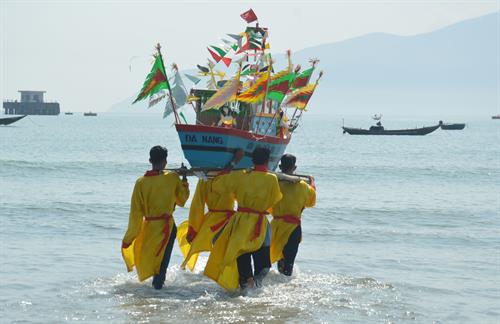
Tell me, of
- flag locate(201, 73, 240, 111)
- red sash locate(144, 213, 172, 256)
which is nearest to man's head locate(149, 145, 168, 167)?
red sash locate(144, 213, 172, 256)

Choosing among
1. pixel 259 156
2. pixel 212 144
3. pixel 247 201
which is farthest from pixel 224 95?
pixel 247 201

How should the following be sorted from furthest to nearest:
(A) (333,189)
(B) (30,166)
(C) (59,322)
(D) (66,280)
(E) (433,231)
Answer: (B) (30,166)
(A) (333,189)
(E) (433,231)
(D) (66,280)
(C) (59,322)

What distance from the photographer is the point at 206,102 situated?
12258mm

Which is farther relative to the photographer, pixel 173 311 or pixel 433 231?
pixel 433 231

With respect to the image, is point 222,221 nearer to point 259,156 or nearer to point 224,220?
point 224,220

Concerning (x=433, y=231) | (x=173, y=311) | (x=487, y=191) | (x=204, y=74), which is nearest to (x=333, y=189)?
(x=487, y=191)

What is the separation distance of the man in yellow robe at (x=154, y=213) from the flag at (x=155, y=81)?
98 cm

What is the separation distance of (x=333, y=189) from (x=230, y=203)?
75.6 ft

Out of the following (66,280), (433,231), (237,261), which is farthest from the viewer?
(433,231)

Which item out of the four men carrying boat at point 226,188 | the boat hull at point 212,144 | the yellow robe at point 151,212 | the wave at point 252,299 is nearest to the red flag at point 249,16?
the four men carrying boat at point 226,188

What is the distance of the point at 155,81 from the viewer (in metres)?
12.4

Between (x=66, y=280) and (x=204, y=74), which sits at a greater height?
(x=204, y=74)

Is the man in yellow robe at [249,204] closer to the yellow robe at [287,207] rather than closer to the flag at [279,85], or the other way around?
the yellow robe at [287,207]

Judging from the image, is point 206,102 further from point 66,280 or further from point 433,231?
point 433,231
